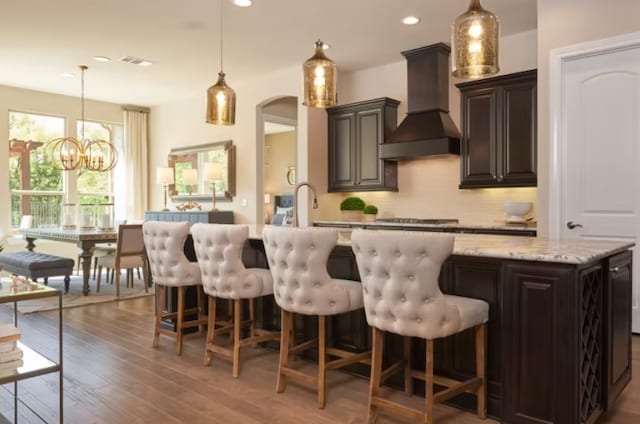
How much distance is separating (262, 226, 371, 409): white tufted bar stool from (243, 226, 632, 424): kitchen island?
0.49 metres

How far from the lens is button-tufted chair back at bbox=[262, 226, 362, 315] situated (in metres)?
2.64

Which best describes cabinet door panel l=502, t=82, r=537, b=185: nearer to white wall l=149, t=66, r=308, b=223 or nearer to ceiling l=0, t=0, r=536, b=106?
ceiling l=0, t=0, r=536, b=106

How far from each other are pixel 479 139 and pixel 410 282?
132 inches

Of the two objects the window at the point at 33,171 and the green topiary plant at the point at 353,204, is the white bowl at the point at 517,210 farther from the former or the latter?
A: the window at the point at 33,171

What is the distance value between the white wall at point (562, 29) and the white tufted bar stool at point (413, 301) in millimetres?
2239

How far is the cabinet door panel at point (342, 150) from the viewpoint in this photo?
20.8 ft

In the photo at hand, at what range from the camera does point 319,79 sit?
3.29m

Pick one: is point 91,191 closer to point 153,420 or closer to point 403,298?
point 153,420

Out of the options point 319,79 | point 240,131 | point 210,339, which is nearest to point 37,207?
point 240,131

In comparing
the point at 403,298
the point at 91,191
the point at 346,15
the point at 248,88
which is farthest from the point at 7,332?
the point at 91,191

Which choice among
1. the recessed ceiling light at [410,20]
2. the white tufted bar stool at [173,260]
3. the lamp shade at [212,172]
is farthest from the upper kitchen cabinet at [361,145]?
the white tufted bar stool at [173,260]

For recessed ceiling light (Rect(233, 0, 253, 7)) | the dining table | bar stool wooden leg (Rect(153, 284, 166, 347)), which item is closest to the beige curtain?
the dining table

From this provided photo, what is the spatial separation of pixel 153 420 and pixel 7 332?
821 millimetres

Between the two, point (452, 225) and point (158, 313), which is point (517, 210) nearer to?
point (452, 225)
